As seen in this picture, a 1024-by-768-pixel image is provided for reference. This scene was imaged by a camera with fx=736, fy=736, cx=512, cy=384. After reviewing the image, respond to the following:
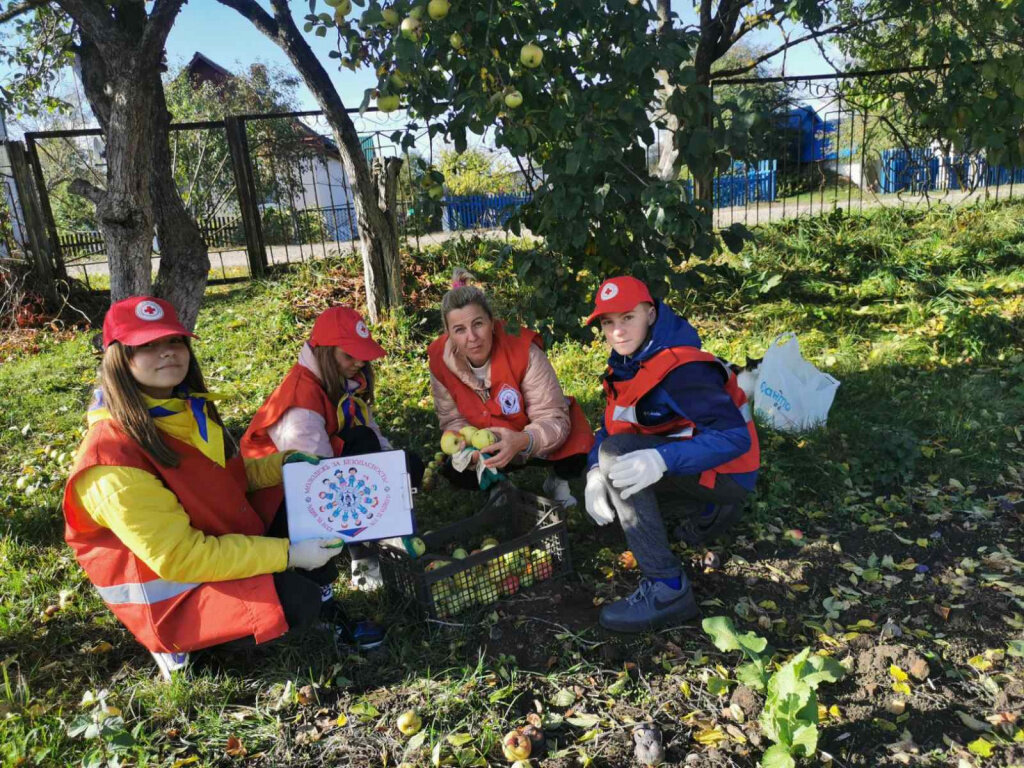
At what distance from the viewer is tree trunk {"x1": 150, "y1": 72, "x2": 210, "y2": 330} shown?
3.69m

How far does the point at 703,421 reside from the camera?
102 inches

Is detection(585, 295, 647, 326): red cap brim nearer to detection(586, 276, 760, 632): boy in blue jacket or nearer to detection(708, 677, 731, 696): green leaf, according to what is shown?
detection(586, 276, 760, 632): boy in blue jacket

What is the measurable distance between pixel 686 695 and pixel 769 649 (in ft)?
1.19

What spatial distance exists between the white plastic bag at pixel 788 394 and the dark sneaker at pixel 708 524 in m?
0.98

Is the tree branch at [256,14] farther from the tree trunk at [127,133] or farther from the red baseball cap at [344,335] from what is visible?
the red baseball cap at [344,335]

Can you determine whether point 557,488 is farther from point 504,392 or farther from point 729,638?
point 729,638

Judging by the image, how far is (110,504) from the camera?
2059 millimetres

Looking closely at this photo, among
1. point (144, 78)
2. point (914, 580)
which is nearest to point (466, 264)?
point (144, 78)

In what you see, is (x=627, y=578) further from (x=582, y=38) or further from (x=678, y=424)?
(x=582, y=38)

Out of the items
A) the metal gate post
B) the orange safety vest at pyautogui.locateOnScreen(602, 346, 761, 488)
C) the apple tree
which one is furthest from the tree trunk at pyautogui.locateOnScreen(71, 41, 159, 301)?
the metal gate post

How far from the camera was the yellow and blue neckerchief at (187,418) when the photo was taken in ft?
7.38

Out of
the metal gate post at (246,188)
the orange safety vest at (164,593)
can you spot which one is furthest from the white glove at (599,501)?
the metal gate post at (246,188)

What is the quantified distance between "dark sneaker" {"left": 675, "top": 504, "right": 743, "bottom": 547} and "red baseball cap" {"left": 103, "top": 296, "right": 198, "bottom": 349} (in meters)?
2.06

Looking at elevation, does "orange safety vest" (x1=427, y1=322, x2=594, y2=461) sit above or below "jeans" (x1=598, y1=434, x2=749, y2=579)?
above
